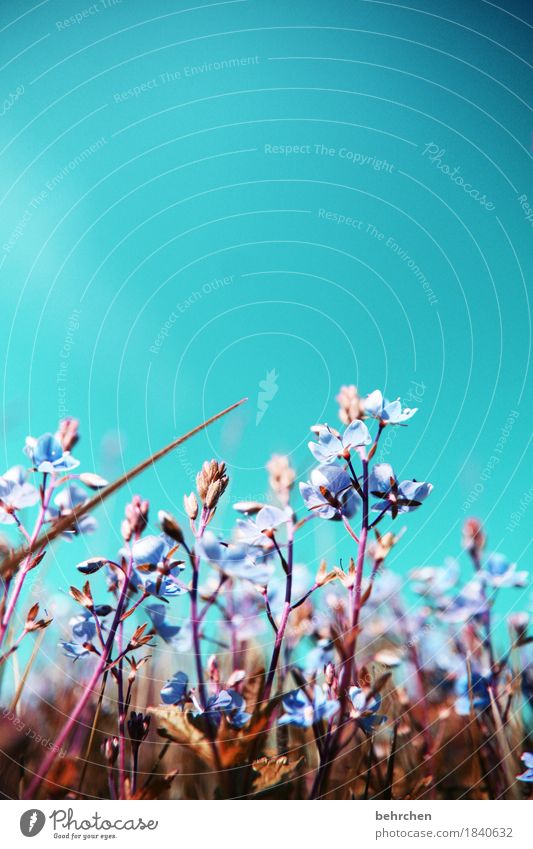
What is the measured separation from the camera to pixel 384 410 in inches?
64.7

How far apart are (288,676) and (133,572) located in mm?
795

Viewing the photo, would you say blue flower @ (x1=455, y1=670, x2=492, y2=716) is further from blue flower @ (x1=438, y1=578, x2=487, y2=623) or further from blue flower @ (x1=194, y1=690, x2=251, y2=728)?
blue flower @ (x1=194, y1=690, x2=251, y2=728)

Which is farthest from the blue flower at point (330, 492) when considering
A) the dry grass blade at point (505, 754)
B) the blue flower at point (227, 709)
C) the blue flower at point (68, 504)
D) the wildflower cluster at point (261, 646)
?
the dry grass blade at point (505, 754)

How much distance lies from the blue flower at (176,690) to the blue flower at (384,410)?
940mm

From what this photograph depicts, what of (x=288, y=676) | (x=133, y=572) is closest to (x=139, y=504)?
(x=133, y=572)

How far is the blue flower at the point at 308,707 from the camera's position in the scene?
4.35ft

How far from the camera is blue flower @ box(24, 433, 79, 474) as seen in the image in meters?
1.51

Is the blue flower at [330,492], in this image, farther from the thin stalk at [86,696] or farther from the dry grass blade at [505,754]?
the dry grass blade at [505,754]

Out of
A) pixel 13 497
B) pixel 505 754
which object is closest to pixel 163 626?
pixel 13 497

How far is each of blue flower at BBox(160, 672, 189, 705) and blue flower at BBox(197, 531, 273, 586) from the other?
0.30 meters

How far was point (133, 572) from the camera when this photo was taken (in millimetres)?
1396

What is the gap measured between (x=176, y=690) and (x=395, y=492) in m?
0.81

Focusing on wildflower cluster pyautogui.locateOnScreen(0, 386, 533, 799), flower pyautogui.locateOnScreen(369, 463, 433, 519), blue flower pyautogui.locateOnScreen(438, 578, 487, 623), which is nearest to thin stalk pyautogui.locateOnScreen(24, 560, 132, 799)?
wildflower cluster pyautogui.locateOnScreen(0, 386, 533, 799)
